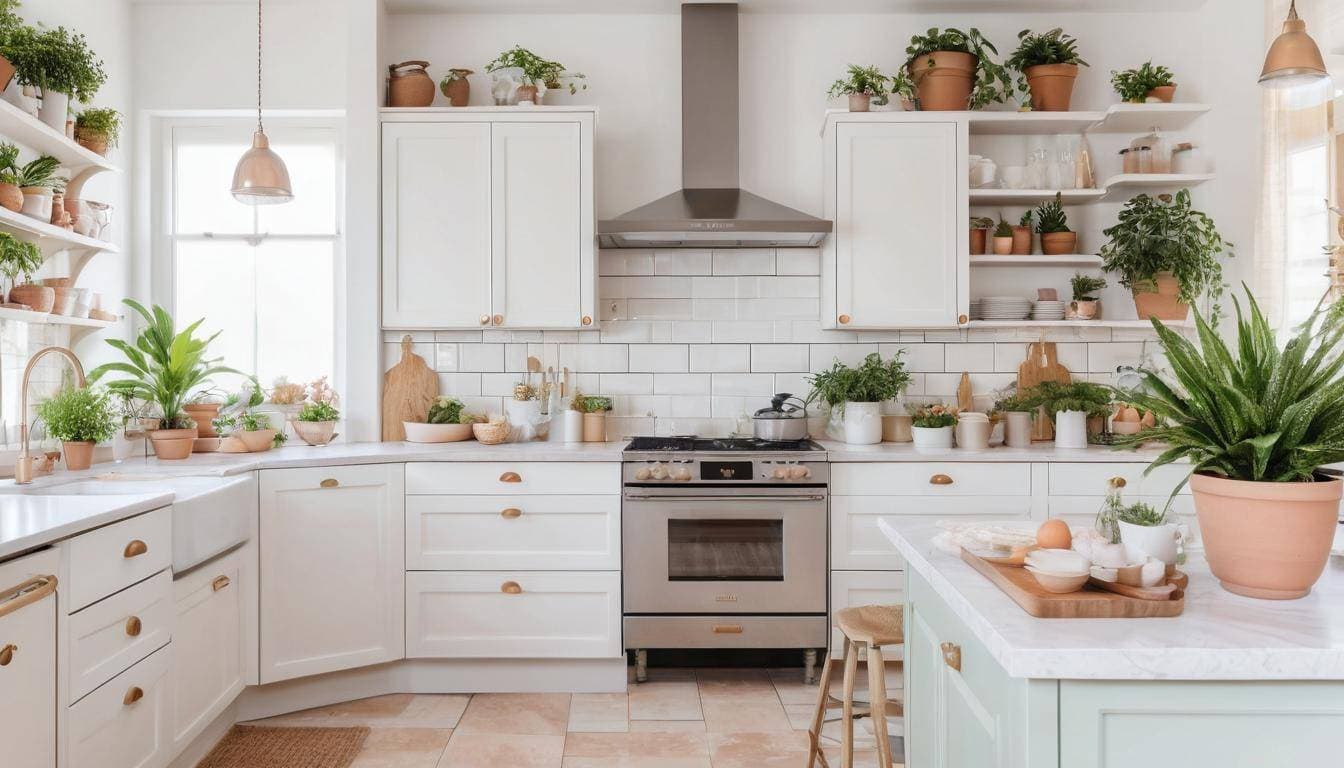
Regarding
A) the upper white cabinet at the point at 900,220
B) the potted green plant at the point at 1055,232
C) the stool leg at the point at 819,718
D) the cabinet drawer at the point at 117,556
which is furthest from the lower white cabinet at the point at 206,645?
the potted green plant at the point at 1055,232

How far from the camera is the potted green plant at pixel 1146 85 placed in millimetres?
3768

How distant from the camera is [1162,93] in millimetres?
3787

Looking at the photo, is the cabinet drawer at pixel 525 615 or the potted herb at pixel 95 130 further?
the cabinet drawer at pixel 525 615

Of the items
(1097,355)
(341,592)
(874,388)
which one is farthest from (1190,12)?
(341,592)

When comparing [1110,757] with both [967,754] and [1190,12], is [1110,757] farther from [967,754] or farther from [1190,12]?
[1190,12]

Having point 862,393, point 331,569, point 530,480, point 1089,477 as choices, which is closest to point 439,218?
point 530,480

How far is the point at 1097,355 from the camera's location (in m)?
4.01

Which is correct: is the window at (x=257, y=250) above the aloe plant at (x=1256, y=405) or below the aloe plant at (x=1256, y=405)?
above

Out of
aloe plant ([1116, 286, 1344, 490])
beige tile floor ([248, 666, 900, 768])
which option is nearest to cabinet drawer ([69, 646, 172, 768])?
beige tile floor ([248, 666, 900, 768])

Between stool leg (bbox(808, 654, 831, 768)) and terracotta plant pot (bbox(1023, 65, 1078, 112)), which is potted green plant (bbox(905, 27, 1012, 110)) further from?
stool leg (bbox(808, 654, 831, 768))

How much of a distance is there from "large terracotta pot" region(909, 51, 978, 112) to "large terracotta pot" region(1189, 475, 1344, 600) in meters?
2.78

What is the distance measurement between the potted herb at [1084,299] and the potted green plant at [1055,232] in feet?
0.50

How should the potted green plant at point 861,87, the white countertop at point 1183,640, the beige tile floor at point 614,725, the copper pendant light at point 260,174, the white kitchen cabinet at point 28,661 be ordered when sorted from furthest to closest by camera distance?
the potted green plant at point 861,87 → the copper pendant light at point 260,174 → the beige tile floor at point 614,725 → the white kitchen cabinet at point 28,661 → the white countertop at point 1183,640

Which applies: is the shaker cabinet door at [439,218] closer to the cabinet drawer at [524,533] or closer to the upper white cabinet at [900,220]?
the cabinet drawer at [524,533]
